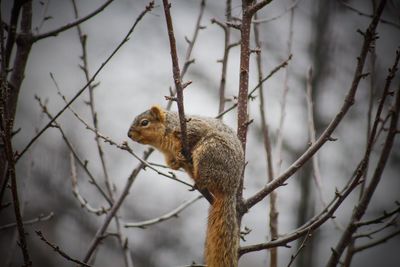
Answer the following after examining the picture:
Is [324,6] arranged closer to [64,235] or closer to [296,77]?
[296,77]

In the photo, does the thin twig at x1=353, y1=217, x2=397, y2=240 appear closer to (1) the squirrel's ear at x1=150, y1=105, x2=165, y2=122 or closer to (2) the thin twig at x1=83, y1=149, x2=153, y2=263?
(2) the thin twig at x1=83, y1=149, x2=153, y2=263

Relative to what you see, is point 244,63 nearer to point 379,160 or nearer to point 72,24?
point 379,160

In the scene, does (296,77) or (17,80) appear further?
(296,77)

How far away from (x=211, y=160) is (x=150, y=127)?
2.11 feet

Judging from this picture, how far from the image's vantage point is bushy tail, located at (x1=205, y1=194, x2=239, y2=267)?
8.52 feet

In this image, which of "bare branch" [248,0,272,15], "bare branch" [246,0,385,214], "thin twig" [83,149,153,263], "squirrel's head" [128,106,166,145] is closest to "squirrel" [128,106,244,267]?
"squirrel's head" [128,106,166,145]

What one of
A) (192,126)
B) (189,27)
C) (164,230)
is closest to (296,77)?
(189,27)

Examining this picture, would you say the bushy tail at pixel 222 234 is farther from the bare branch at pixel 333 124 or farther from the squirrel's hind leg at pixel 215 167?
→ the bare branch at pixel 333 124

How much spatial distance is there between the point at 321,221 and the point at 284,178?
29 cm

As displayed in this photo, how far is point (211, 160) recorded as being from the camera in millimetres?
2980

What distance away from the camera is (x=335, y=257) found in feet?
7.32

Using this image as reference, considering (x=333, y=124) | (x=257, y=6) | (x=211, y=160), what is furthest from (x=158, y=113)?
(x=333, y=124)

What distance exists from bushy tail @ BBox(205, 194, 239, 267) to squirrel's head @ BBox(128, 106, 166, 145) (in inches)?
29.6

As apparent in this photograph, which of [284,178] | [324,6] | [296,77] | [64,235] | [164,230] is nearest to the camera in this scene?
[284,178]
